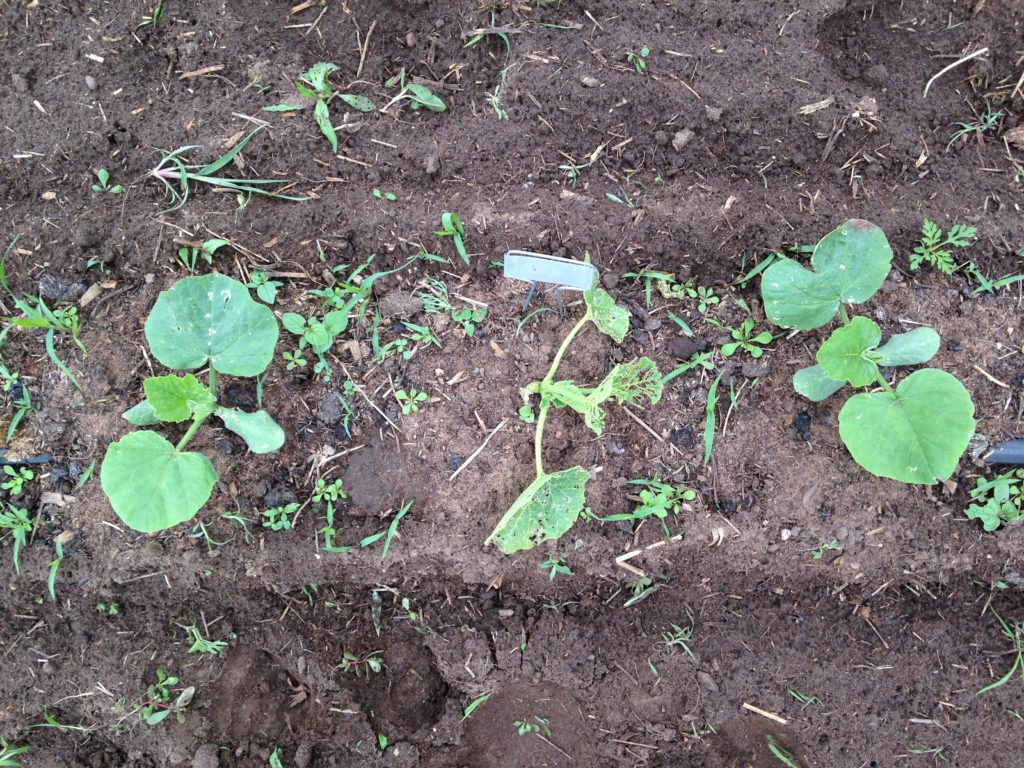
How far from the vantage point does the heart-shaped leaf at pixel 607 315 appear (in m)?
2.25

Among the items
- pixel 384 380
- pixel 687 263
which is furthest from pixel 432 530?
pixel 687 263

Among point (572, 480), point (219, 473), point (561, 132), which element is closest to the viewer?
point (572, 480)

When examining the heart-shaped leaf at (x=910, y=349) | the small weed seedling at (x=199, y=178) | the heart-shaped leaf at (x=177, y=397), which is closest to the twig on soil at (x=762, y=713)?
the heart-shaped leaf at (x=910, y=349)

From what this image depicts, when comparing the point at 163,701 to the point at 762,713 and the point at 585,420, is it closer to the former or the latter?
the point at 585,420

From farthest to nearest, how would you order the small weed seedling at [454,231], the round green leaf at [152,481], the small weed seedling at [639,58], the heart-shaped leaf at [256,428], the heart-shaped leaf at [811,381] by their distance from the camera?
the small weed seedling at [639,58], the small weed seedling at [454,231], the heart-shaped leaf at [811,381], the heart-shaped leaf at [256,428], the round green leaf at [152,481]

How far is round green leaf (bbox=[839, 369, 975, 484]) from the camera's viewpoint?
2.16 meters

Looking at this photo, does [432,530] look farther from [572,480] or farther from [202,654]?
[202,654]

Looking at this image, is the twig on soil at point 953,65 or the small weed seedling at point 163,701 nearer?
the small weed seedling at point 163,701

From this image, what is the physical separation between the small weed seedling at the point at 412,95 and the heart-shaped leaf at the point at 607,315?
956 millimetres

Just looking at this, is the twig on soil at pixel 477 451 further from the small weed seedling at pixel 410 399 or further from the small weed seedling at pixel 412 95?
the small weed seedling at pixel 412 95

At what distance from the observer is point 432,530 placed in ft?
7.88

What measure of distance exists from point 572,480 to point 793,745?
1.31 meters

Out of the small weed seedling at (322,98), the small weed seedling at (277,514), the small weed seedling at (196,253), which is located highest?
the small weed seedling at (322,98)

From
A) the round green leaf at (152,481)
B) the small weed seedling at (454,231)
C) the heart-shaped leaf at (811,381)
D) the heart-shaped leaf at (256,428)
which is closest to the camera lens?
the round green leaf at (152,481)
